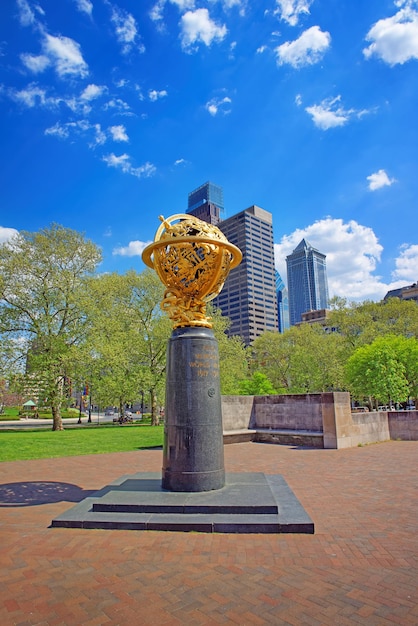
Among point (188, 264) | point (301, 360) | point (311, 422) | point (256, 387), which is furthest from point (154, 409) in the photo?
point (188, 264)

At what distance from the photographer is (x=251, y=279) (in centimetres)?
15700

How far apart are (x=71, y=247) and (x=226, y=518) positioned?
86.0ft

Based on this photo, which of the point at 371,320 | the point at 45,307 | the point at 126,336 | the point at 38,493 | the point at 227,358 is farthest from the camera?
the point at 371,320

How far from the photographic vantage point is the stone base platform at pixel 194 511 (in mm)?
5879

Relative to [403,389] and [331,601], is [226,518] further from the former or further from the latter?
[403,389]

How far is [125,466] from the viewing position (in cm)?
1205

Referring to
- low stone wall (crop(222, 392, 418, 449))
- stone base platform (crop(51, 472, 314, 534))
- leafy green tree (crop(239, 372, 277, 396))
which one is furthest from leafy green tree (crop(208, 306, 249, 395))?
stone base platform (crop(51, 472, 314, 534))

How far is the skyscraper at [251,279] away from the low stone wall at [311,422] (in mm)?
131878

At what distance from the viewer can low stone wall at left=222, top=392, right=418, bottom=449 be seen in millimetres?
15289

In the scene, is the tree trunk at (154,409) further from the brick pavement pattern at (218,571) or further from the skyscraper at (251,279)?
the skyscraper at (251,279)

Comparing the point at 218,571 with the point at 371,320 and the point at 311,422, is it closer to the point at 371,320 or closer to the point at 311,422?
the point at 311,422

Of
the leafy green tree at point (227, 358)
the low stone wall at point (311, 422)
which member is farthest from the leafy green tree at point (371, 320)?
the low stone wall at point (311, 422)

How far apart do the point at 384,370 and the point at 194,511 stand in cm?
2764

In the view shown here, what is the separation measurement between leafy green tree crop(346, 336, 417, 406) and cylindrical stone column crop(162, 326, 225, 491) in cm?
2599
